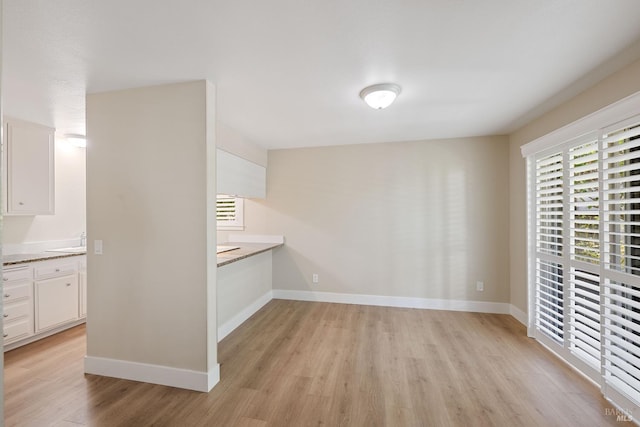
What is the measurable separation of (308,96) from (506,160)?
2.89 m

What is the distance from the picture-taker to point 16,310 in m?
3.04

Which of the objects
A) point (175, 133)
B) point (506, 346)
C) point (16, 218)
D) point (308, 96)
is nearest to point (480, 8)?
point (308, 96)

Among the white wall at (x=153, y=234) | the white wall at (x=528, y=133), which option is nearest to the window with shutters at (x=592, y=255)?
the white wall at (x=528, y=133)

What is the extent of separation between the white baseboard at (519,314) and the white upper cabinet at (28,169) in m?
5.76

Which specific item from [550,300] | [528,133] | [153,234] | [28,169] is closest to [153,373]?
[153,234]

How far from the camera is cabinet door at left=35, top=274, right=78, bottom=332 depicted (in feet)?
10.6

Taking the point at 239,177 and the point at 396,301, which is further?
the point at 396,301

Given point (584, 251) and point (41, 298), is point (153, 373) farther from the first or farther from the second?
point (584, 251)

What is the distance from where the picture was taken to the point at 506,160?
398cm

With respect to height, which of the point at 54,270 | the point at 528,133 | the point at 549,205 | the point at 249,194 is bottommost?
the point at 54,270

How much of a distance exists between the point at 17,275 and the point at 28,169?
1.19 m

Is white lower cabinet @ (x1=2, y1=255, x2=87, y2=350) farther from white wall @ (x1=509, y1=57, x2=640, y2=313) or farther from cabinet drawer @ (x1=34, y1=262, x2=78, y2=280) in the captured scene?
white wall @ (x1=509, y1=57, x2=640, y2=313)

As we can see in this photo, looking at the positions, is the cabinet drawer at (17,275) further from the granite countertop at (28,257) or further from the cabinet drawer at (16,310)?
the cabinet drawer at (16,310)

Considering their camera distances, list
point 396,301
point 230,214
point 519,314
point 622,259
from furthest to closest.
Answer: point 230,214 → point 396,301 → point 519,314 → point 622,259
